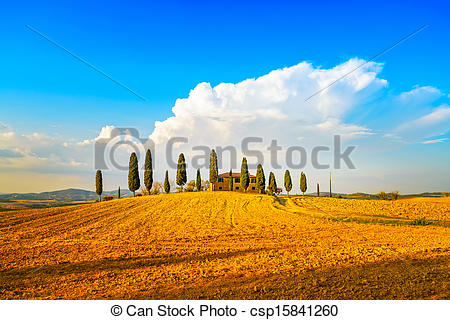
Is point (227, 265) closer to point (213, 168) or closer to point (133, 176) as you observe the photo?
point (133, 176)

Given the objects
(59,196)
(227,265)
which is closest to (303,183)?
(227,265)

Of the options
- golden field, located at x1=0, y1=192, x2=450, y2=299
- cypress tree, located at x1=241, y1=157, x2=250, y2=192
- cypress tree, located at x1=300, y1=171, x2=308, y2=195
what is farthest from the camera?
cypress tree, located at x1=300, y1=171, x2=308, y2=195

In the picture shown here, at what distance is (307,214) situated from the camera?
2377 cm

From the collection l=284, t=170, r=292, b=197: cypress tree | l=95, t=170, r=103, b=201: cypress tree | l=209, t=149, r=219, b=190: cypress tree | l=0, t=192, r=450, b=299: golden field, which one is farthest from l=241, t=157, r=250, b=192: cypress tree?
l=0, t=192, r=450, b=299: golden field

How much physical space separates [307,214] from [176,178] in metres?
36.6

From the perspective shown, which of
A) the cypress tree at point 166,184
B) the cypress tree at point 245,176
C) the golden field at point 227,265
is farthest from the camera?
the cypress tree at point 166,184

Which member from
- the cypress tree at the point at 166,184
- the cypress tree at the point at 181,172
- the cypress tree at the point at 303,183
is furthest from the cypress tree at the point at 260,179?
the cypress tree at the point at 166,184

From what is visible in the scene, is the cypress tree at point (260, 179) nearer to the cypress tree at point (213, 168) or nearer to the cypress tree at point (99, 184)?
the cypress tree at point (213, 168)

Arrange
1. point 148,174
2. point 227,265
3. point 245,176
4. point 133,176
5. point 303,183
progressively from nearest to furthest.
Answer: point 227,265
point 133,176
point 148,174
point 245,176
point 303,183

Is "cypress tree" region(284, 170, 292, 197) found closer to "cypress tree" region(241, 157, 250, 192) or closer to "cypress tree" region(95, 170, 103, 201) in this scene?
"cypress tree" region(241, 157, 250, 192)
